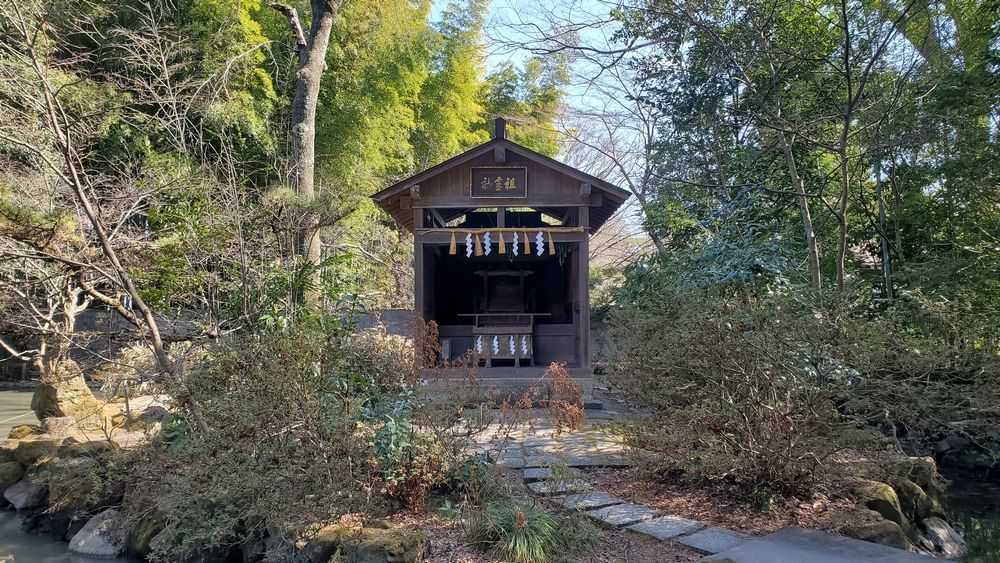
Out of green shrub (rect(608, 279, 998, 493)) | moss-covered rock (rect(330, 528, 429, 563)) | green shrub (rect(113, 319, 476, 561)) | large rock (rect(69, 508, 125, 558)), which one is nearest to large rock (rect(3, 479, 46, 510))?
large rock (rect(69, 508, 125, 558))

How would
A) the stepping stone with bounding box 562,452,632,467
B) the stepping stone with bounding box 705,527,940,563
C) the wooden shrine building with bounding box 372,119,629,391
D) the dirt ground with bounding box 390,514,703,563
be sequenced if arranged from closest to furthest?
1. the stepping stone with bounding box 705,527,940,563
2. the dirt ground with bounding box 390,514,703,563
3. the stepping stone with bounding box 562,452,632,467
4. the wooden shrine building with bounding box 372,119,629,391

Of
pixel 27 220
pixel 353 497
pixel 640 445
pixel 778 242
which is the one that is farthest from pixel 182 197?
pixel 778 242

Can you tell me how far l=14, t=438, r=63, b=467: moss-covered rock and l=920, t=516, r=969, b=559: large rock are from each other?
30.1ft


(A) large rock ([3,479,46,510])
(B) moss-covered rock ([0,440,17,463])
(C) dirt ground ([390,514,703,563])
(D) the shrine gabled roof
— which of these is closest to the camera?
(C) dirt ground ([390,514,703,563])

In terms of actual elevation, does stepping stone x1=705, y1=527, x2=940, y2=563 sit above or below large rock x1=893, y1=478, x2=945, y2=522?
above

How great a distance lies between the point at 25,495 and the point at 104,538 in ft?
5.65

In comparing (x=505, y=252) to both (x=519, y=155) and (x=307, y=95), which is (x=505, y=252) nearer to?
(x=519, y=155)

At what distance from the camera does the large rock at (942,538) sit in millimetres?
5270

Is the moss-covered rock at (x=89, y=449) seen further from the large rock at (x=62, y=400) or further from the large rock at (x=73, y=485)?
the large rock at (x=62, y=400)

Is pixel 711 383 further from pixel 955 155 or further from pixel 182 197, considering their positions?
pixel 955 155

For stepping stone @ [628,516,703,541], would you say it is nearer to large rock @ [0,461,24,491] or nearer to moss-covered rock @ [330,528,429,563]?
moss-covered rock @ [330,528,429,563]

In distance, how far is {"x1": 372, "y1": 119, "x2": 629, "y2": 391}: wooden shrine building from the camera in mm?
9180

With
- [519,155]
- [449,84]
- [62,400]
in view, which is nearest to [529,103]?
[449,84]

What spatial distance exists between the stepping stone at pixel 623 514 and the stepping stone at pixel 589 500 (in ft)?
0.22
